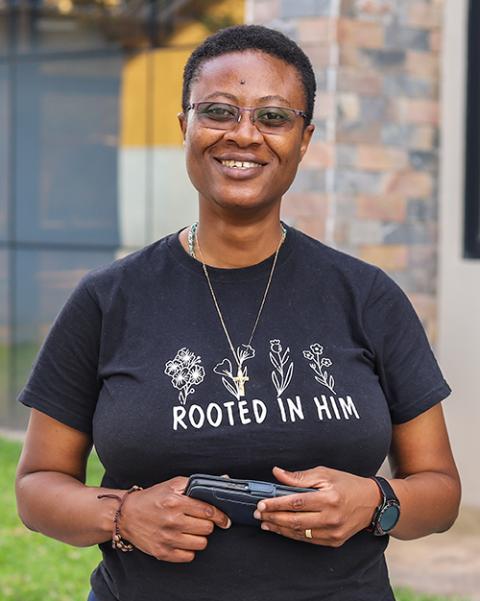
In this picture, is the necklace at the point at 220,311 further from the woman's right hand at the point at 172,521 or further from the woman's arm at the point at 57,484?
the woman's arm at the point at 57,484

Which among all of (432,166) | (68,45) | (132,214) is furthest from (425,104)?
(68,45)

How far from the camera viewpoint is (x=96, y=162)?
1004 centimetres

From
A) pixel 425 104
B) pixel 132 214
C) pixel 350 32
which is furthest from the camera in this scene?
pixel 132 214

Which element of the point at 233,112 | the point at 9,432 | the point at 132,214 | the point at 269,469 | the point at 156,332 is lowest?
the point at 9,432

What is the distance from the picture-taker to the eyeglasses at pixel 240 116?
2281 millimetres

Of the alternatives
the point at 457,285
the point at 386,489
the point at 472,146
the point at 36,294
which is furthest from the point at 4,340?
the point at 386,489

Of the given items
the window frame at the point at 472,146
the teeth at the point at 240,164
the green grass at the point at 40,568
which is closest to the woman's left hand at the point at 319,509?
the teeth at the point at 240,164

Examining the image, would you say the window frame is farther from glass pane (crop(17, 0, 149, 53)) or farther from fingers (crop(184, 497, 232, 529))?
fingers (crop(184, 497, 232, 529))

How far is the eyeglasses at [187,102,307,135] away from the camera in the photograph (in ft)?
7.48

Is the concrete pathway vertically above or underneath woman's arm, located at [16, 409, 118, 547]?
underneath

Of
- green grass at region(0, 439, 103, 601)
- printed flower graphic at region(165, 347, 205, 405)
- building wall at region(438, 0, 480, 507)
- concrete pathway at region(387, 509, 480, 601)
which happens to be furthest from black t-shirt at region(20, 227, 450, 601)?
building wall at region(438, 0, 480, 507)

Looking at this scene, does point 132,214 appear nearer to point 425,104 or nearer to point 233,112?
point 425,104

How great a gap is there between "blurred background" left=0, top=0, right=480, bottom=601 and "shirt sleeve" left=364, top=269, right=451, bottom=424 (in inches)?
128

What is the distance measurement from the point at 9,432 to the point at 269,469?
8.55 metres
